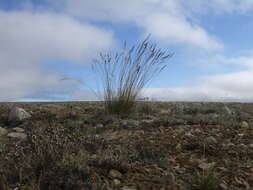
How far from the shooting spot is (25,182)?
2.65 metres

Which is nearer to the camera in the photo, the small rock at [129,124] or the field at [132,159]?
the field at [132,159]

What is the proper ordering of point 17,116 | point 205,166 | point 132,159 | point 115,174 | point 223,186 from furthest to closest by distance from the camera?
point 17,116
point 132,159
point 205,166
point 115,174
point 223,186

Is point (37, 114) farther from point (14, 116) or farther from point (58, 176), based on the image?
point (58, 176)

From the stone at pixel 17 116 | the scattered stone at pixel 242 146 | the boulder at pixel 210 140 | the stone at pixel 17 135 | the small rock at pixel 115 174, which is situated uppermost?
the stone at pixel 17 116

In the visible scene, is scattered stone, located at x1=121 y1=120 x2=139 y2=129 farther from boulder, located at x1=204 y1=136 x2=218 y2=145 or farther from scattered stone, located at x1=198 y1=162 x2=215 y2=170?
scattered stone, located at x1=198 y1=162 x2=215 y2=170

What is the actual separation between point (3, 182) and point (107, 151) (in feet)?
3.10

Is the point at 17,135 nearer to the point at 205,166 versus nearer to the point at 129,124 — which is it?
the point at 129,124

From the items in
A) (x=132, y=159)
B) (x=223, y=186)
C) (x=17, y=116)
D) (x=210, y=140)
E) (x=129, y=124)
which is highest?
(x=17, y=116)

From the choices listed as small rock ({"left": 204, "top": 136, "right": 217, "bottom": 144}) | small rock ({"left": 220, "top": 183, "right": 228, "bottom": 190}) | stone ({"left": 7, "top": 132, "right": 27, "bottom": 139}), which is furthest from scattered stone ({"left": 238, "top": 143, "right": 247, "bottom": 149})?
stone ({"left": 7, "top": 132, "right": 27, "bottom": 139})

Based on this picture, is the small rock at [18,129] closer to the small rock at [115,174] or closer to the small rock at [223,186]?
the small rock at [115,174]

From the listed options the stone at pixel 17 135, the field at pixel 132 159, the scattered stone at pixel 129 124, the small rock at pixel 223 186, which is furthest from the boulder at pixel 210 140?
the stone at pixel 17 135

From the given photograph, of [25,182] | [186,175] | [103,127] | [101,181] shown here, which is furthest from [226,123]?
[25,182]

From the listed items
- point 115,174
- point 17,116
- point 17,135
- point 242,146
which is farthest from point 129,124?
point 115,174

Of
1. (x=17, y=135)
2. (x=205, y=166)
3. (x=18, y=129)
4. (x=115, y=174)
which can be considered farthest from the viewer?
(x=18, y=129)
